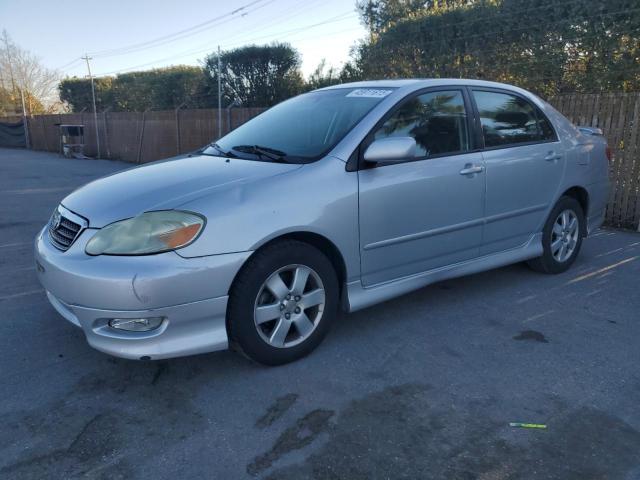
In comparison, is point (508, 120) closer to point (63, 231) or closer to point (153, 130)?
point (63, 231)

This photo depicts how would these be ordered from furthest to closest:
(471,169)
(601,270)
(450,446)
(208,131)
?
(208,131)
(601,270)
(471,169)
(450,446)

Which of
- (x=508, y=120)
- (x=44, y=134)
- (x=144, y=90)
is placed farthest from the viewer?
(x=144, y=90)

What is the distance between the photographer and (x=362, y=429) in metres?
2.54

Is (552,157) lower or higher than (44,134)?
lower

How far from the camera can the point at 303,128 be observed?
3.77 metres

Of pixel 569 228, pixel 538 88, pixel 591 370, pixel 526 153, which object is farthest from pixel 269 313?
pixel 538 88

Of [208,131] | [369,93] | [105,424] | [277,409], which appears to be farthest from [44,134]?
[277,409]

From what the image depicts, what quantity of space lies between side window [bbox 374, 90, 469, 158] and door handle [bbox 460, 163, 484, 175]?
0.14 meters

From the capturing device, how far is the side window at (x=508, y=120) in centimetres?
413

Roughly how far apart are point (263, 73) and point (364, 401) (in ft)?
62.2

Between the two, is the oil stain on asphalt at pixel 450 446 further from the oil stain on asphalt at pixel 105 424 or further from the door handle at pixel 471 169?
the door handle at pixel 471 169

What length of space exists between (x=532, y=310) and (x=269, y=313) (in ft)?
7.13

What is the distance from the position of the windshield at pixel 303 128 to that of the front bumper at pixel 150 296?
990mm

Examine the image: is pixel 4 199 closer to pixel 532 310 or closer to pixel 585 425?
pixel 532 310
